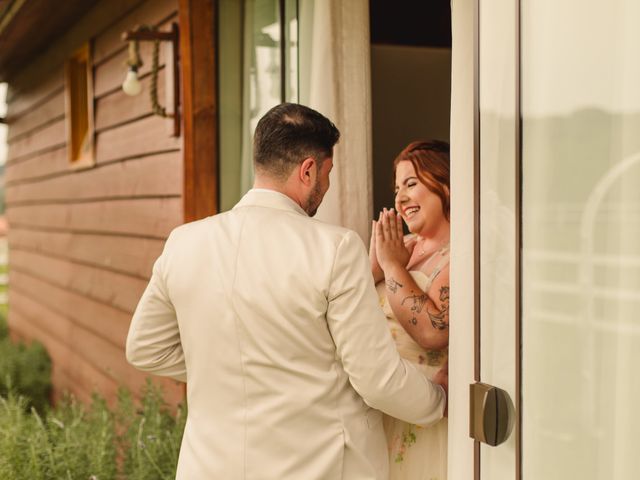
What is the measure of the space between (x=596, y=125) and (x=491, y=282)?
0.40 m

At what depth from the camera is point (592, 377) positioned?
131 cm

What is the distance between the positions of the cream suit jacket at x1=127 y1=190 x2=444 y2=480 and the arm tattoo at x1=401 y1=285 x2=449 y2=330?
0.21 m

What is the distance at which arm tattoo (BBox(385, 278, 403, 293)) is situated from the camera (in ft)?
6.88

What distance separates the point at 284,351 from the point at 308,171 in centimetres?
43

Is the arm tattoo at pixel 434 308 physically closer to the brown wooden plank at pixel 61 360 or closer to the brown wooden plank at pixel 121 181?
the brown wooden plank at pixel 121 181

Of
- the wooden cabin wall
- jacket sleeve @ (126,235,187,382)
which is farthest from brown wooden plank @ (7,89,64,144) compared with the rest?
jacket sleeve @ (126,235,187,382)

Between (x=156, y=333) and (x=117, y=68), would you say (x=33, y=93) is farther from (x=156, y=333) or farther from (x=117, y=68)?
(x=156, y=333)

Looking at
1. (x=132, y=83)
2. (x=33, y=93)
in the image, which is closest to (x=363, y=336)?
(x=132, y=83)

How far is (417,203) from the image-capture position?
7.21 ft

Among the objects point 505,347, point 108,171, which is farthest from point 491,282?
point 108,171

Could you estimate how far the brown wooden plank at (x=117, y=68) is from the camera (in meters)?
3.86

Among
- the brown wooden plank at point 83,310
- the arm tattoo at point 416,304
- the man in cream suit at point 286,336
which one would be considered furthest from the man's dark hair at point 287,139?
the brown wooden plank at point 83,310

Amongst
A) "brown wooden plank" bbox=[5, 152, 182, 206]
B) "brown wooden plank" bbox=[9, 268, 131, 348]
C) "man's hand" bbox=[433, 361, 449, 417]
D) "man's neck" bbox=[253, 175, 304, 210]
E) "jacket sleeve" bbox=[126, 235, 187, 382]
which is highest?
"brown wooden plank" bbox=[5, 152, 182, 206]

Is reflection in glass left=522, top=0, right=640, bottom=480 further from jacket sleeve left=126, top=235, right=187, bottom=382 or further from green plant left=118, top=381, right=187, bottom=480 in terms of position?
green plant left=118, top=381, right=187, bottom=480
